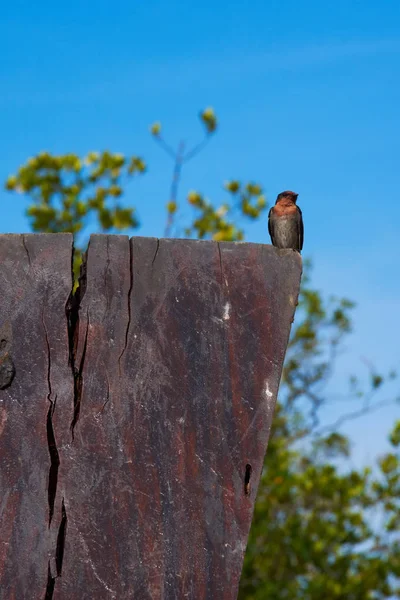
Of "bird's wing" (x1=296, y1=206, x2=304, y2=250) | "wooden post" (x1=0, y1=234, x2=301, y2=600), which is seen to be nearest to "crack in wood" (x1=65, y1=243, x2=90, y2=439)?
"wooden post" (x1=0, y1=234, x2=301, y2=600)

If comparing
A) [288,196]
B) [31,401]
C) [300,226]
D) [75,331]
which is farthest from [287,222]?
[31,401]

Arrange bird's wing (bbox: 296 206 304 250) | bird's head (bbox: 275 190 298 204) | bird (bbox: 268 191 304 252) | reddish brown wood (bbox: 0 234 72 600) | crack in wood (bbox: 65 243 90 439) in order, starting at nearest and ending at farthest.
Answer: reddish brown wood (bbox: 0 234 72 600) < crack in wood (bbox: 65 243 90 439) < bird (bbox: 268 191 304 252) < bird's wing (bbox: 296 206 304 250) < bird's head (bbox: 275 190 298 204)

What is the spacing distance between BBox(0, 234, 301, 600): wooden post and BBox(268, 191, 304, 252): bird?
1826 millimetres

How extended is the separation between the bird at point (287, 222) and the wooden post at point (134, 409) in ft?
5.99

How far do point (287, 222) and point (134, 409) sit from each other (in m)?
2.38

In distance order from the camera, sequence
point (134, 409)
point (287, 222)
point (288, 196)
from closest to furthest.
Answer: point (134, 409) < point (287, 222) < point (288, 196)

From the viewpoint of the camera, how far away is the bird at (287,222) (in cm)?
480

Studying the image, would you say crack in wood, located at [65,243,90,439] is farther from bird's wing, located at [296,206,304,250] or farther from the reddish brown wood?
bird's wing, located at [296,206,304,250]

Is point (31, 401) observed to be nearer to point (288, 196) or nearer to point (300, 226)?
point (300, 226)

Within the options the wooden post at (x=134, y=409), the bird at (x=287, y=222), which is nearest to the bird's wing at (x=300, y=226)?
the bird at (x=287, y=222)

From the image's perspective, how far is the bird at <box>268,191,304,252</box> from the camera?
4801 millimetres

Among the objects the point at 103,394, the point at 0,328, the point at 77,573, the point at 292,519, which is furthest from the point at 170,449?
the point at 292,519

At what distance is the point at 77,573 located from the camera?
2.68 metres

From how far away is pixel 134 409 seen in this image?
2793 millimetres
